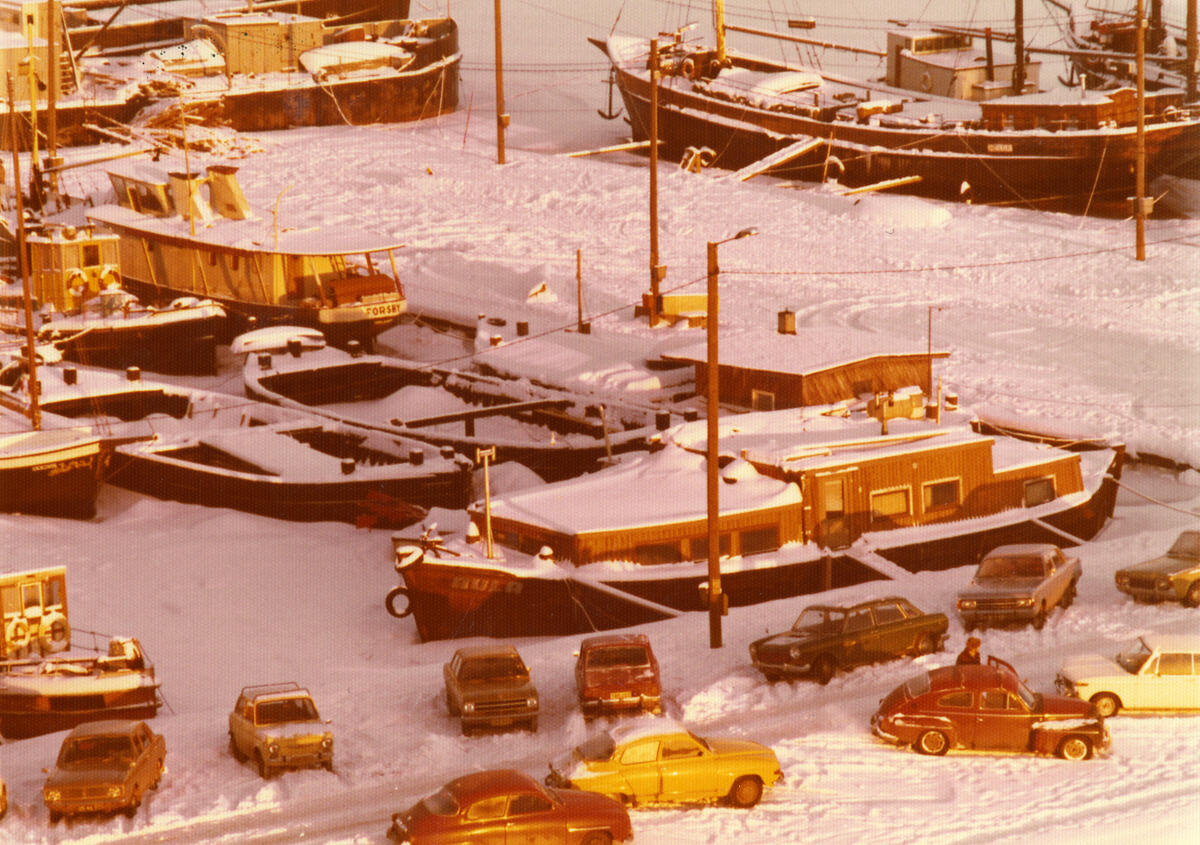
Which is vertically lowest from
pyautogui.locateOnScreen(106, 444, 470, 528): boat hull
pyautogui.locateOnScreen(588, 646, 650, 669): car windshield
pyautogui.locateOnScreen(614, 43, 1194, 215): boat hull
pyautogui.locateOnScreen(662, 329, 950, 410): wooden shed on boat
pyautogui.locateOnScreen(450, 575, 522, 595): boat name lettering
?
pyautogui.locateOnScreen(106, 444, 470, 528): boat hull

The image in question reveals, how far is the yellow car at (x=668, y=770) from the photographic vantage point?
21.4m

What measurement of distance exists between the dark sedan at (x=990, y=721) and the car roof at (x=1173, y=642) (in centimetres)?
187

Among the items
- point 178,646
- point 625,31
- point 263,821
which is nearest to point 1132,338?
point 178,646

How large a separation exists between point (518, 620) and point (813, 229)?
101 feet

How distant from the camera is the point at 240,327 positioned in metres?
50.8

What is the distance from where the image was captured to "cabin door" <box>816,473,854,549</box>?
31516mm

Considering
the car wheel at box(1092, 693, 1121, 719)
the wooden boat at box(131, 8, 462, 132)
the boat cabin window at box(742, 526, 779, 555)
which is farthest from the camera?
the wooden boat at box(131, 8, 462, 132)

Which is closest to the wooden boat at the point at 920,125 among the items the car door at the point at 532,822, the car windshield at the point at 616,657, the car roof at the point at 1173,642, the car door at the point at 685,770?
the car roof at the point at 1173,642

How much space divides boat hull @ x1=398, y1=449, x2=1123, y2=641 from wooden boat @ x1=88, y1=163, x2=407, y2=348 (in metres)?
19.5

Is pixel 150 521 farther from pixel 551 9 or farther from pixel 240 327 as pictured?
pixel 551 9

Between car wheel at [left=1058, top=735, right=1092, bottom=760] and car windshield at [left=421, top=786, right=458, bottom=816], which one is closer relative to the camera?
car windshield at [left=421, top=786, right=458, bottom=816]

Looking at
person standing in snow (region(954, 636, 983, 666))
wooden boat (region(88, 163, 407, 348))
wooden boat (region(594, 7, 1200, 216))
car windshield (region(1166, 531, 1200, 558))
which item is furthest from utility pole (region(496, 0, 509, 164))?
person standing in snow (region(954, 636, 983, 666))

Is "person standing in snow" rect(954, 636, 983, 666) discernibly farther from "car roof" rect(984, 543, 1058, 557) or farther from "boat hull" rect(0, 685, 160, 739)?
"boat hull" rect(0, 685, 160, 739)

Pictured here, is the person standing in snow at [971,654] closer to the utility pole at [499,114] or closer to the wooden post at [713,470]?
the wooden post at [713,470]
